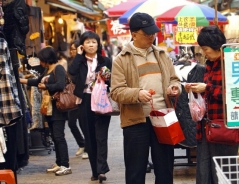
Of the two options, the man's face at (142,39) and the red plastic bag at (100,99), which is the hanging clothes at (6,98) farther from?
the red plastic bag at (100,99)

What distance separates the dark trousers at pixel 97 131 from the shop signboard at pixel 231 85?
4170 mm

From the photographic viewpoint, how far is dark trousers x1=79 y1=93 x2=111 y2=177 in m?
8.12

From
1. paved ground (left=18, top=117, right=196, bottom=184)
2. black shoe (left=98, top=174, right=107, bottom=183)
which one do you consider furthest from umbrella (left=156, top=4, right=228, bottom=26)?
black shoe (left=98, top=174, right=107, bottom=183)

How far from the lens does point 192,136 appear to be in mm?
7773

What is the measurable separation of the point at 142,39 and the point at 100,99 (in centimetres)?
231

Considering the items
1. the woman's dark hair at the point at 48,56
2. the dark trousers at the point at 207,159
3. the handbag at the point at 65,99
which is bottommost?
the dark trousers at the point at 207,159

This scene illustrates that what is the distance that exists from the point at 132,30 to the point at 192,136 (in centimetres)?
248

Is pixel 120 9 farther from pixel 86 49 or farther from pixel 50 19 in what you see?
pixel 86 49

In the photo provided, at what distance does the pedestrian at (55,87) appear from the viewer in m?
8.96

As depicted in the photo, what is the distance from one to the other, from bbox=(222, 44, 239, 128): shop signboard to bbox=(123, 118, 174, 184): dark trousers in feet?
5.88

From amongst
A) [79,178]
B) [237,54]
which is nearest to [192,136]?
[79,178]

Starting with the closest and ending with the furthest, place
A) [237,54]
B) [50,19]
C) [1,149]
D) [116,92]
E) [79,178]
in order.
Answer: [237,54], [116,92], [1,149], [79,178], [50,19]

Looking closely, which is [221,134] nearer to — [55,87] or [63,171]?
[55,87]

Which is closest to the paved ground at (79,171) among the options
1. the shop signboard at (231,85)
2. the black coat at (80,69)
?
the black coat at (80,69)
